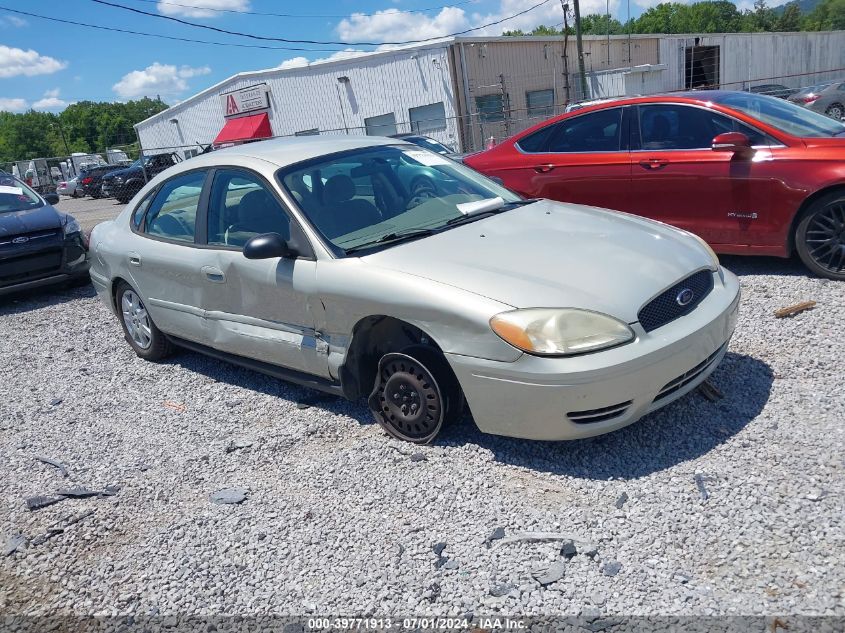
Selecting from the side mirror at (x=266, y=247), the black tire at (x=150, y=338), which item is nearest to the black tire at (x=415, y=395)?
the side mirror at (x=266, y=247)

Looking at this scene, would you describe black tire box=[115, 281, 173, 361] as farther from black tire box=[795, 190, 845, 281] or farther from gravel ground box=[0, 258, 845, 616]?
black tire box=[795, 190, 845, 281]

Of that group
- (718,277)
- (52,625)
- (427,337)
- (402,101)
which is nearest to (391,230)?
(427,337)

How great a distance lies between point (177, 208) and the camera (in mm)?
5051

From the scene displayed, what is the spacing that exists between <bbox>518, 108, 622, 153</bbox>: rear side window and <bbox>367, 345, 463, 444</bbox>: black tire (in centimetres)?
367

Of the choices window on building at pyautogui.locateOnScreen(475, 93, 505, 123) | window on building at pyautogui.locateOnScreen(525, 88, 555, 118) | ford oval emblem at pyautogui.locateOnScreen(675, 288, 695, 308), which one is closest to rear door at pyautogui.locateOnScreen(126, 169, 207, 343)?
ford oval emblem at pyautogui.locateOnScreen(675, 288, 695, 308)

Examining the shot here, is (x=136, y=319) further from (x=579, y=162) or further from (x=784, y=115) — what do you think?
(x=784, y=115)

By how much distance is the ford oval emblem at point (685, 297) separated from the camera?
3.40 m

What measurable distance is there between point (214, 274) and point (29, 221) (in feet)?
17.8

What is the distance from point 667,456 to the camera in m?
3.34

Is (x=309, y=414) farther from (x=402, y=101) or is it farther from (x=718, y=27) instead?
(x=718, y=27)

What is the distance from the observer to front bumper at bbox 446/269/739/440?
307 cm

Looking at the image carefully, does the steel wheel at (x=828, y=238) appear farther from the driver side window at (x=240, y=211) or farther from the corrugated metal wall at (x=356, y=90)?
the corrugated metal wall at (x=356, y=90)

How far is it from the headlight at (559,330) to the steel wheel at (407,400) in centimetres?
58

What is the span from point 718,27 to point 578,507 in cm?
12048
